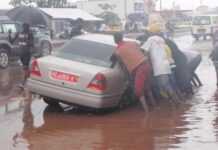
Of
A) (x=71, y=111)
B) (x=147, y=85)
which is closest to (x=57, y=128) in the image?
(x=71, y=111)

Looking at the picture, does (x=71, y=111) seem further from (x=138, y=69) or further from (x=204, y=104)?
(x=204, y=104)

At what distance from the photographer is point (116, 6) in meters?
89.0

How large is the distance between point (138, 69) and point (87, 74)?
0.96m

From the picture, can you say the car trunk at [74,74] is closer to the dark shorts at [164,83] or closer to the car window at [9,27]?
the dark shorts at [164,83]

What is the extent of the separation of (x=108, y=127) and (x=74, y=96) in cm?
92

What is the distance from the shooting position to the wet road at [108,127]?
25.0ft

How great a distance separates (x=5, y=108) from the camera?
35.2 ft

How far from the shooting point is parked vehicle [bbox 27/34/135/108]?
9406 mm

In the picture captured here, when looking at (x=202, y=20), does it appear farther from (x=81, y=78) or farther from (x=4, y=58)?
(x=81, y=78)

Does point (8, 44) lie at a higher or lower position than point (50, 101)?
higher

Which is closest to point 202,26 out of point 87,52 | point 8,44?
point 8,44

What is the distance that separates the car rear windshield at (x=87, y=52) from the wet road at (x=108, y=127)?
2.98ft

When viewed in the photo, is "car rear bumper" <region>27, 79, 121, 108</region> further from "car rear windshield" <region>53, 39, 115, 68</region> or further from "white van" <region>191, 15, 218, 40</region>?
"white van" <region>191, 15, 218, 40</region>

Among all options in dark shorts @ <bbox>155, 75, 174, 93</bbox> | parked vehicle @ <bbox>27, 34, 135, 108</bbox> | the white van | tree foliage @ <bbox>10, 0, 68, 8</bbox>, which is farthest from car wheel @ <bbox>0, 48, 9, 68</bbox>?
tree foliage @ <bbox>10, 0, 68, 8</bbox>
